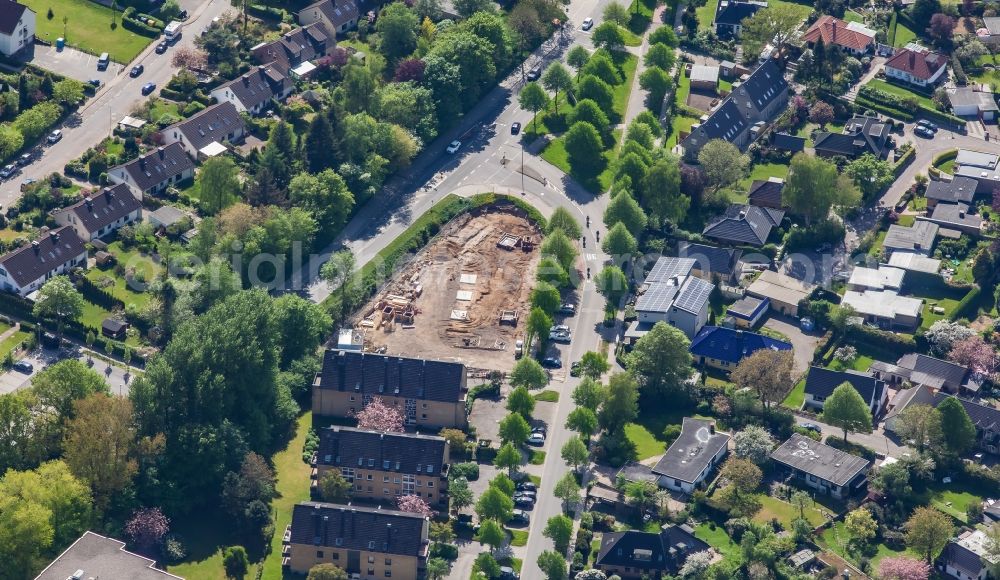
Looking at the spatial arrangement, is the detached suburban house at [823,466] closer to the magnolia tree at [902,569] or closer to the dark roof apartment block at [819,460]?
the dark roof apartment block at [819,460]

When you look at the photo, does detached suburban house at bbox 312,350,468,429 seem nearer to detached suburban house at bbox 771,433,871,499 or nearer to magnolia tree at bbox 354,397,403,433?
magnolia tree at bbox 354,397,403,433

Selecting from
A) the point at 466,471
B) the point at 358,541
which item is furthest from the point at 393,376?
the point at 358,541

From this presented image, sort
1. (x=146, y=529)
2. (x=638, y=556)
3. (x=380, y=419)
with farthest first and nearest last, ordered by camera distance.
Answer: (x=380, y=419) → (x=146, y=529) → (x=638, y=556)

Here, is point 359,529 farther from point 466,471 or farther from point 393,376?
point 393,376

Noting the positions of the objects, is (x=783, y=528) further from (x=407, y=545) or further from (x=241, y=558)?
(x=241, y=558)

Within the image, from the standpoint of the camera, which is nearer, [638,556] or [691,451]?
[638,556]
